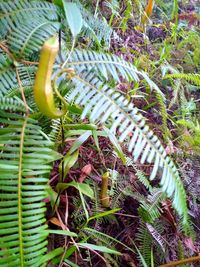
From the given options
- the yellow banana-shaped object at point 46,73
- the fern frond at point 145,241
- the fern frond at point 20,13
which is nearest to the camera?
the yellow banana-shaped object at point 46,73

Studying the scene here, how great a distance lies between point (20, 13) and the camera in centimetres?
105

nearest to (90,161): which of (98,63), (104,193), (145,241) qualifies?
(104,193)

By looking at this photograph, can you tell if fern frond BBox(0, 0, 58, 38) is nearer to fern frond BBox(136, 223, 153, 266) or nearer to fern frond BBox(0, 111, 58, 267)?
fern frond BBox(0, 111, 58, 267)

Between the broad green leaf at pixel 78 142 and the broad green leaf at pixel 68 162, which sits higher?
the broad green leaf at pixel 78 142

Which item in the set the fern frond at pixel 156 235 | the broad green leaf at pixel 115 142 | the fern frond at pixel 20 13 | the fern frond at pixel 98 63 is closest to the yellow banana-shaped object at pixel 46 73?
the fern frond at pixel 98 63

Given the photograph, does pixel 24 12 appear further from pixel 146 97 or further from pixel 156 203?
pixel 146 97

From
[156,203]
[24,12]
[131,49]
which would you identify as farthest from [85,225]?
[131,49]

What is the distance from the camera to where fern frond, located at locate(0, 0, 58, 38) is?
101 cm

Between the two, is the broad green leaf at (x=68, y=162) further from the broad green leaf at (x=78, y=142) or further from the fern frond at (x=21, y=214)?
the fern frond at (x=21, y=214)

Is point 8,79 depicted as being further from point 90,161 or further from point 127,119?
point 90,161

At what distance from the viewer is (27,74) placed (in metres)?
1.02

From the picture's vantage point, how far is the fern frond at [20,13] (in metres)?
1.01

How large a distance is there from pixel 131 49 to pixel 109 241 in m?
1.27

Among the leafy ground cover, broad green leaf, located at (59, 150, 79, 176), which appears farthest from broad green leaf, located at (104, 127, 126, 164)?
broad green leaf, located at (59, 150, 79, 176)
